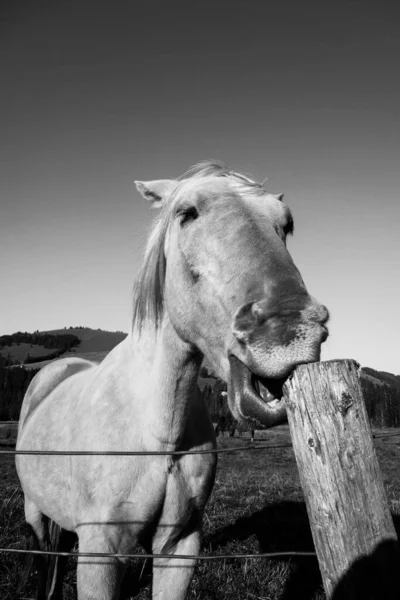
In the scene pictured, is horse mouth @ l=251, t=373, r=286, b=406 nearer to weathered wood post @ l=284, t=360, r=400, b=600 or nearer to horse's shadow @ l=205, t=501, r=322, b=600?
weathered wood post @ l=284, t=360, r=400, b=600

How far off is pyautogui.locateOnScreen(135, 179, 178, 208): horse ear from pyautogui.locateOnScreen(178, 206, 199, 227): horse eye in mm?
629

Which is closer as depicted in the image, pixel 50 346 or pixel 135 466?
pixel 135 466

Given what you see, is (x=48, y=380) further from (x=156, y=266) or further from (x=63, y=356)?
(x=63, y=356)

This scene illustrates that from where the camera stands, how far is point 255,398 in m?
1.62

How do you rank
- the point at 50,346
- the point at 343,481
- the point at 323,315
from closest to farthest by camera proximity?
the point at 343,481, the point at 323,315, the point at 50,346

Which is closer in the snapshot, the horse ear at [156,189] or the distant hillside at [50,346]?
the horse ear at [156,189]

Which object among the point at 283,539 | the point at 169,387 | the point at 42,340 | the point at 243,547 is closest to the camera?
the point at 169,387

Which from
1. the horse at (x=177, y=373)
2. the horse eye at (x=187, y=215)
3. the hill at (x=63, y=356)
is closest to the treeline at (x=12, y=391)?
the hill at (x=63, y=356)

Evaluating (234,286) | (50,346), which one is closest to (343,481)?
(234,286)

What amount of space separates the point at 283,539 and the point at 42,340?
385 feet

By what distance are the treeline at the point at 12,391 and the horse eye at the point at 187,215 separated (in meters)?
54.0

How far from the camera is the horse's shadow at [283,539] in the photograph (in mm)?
4273

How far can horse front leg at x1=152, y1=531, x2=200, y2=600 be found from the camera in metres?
2.68

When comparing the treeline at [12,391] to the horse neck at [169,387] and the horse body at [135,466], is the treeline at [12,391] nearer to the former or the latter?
the horse body at [135,466]
